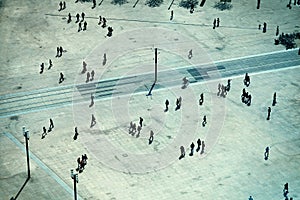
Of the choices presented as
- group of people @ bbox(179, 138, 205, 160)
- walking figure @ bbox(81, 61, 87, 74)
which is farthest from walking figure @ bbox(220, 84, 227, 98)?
walking figure @ bbox(81, 61, 87, 74)

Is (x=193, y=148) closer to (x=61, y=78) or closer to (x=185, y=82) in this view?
(x=185, y=82)

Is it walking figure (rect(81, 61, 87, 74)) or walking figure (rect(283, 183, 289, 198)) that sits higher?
walking figure (rect(81, 61, 87, 74))

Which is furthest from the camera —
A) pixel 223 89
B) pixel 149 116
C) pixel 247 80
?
pixel 247 80

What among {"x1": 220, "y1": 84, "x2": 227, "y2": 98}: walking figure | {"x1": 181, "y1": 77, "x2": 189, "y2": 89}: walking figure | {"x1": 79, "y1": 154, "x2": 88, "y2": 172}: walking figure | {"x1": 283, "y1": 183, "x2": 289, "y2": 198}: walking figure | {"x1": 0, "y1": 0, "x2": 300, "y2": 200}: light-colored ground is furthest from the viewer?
{"x1": 181, "y1": 77, "x2": 189, "y2": 89}: walking figure

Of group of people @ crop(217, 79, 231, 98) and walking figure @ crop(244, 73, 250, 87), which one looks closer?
group of people @ crop(217, 79, 231, 98)

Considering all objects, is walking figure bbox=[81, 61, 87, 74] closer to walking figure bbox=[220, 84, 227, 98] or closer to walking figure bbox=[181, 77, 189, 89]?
walking figure bbox=[181, 77, 189, 89]

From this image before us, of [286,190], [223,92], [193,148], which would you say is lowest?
[286,190]

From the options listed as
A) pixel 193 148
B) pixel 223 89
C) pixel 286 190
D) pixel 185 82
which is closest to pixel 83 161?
pixel 193 148

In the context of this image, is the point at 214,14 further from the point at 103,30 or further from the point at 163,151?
the point at 163,151

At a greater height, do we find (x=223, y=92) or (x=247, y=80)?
(x=247, y=80)
